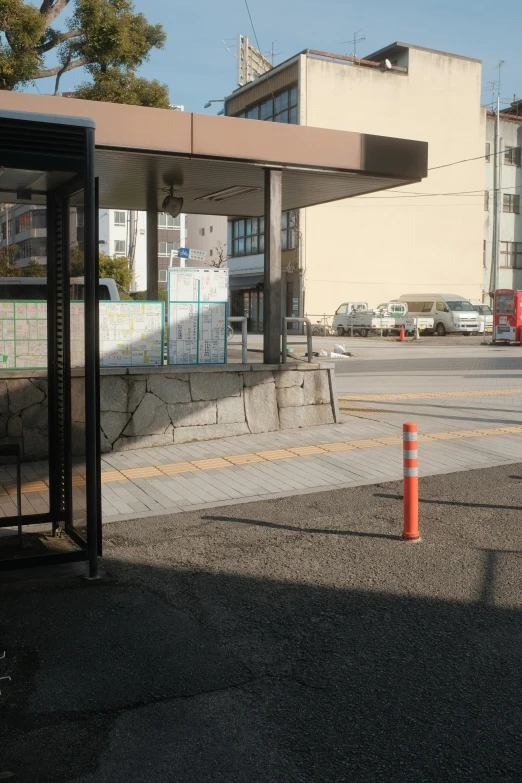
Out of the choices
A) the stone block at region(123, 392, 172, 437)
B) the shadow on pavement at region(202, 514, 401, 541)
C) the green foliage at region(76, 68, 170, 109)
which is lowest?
the shadow on pavement at region(202, 514, 401, 541)

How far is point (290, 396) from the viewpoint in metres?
10.7

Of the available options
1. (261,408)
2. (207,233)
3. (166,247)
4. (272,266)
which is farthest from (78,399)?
(207,233)

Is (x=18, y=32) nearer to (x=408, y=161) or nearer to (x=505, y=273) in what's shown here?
(x=408, y=161)

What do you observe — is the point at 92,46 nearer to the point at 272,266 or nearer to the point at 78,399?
the point at 272,266

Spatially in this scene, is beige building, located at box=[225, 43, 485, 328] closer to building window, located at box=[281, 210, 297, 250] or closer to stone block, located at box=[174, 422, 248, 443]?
building window, located at box=[281, 210, 297, 250]

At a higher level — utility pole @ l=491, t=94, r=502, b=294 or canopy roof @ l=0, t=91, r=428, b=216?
utility pole @ l=491, t=94, r=502, b=294

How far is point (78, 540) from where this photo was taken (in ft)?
19.4

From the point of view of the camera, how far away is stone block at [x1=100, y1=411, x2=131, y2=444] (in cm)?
940

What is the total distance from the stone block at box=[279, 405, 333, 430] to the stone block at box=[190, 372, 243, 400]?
753 millimetres

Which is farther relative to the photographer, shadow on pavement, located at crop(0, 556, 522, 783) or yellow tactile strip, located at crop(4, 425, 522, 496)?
yellow tactile strip, located at crop(4, 425, 522, 496)

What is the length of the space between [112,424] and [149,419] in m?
0.45

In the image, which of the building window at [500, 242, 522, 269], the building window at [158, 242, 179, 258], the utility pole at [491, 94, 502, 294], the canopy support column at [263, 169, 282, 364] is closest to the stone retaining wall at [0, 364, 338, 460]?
the canopy support column at [263, 169, 282, 364]

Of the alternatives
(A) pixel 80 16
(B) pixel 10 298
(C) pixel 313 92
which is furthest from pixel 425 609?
(C) pixel 313 92

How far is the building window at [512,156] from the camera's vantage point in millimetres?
58719
